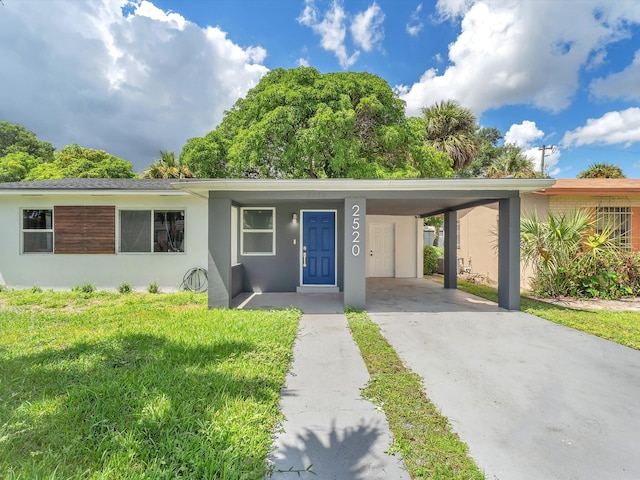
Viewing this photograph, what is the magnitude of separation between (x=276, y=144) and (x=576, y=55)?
13.8m

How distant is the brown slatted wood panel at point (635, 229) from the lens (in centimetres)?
949

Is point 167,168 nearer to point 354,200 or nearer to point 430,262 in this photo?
point 354,200

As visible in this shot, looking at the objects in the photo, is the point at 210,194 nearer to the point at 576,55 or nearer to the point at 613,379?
the point at 613,379

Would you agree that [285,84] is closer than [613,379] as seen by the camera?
No

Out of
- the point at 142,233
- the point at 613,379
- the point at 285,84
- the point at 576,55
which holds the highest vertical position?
the point at 576,55

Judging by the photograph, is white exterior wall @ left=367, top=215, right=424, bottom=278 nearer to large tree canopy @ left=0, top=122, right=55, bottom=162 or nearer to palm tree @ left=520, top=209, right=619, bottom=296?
palm tree @ left=520, top=209, right=619, bottom=296

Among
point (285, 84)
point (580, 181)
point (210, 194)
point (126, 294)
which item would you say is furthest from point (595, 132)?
point (126, 294)

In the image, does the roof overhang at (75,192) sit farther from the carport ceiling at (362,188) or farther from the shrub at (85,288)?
the shrub at (85,288)

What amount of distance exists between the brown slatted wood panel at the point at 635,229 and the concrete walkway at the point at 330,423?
10839mm

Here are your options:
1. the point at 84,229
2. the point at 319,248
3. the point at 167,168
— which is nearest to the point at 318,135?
the point at 319,248

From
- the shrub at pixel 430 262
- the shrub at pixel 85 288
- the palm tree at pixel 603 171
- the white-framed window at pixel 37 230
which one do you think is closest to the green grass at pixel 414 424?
the shrub at pixel 85 288

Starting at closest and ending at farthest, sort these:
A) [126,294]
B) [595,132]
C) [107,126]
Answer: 1. [126,294]
2. [595,132]
3. [107,126]

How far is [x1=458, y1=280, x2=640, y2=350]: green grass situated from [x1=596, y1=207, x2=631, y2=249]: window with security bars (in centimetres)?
412

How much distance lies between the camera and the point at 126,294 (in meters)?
8.39
